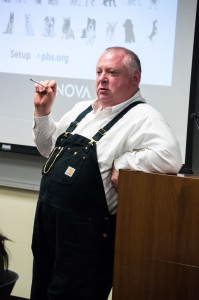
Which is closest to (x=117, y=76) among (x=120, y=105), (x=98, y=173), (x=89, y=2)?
(x=120, y=105)

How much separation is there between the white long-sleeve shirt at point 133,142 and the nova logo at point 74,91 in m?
0.62

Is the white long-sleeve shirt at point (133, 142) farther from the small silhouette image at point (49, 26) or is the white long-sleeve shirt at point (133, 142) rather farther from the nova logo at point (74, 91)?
the small silhouette image at point (49, 26)

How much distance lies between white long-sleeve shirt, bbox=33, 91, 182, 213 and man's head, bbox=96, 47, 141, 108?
39 mm

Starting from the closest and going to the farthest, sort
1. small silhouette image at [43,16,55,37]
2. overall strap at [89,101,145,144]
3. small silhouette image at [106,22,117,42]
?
overall strap at [89,101,145,144]
small silhouette image at [106,22,117,42]
small silhouette image at [43,16,55,37]

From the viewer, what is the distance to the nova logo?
8.46ft

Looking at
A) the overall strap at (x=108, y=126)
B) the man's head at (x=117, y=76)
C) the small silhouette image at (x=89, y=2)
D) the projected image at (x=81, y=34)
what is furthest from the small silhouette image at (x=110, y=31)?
the overall strap at (x=108, y=126)

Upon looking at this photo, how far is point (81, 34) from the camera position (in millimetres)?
2557

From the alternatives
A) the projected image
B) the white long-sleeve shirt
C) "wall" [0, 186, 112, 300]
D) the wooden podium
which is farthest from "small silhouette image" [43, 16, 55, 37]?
the wooden podium

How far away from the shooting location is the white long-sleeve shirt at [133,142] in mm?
1725

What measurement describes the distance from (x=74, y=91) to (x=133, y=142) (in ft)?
3.00

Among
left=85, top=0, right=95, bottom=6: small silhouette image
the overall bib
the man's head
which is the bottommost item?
the overall bib

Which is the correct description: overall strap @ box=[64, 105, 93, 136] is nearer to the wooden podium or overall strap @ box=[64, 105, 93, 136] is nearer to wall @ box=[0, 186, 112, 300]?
the wooden podium

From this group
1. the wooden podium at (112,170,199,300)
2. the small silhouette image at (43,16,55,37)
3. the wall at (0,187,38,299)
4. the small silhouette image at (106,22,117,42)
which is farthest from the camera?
the wall at (0,187,38,299)

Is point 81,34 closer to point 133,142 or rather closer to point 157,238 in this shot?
point 133,142
